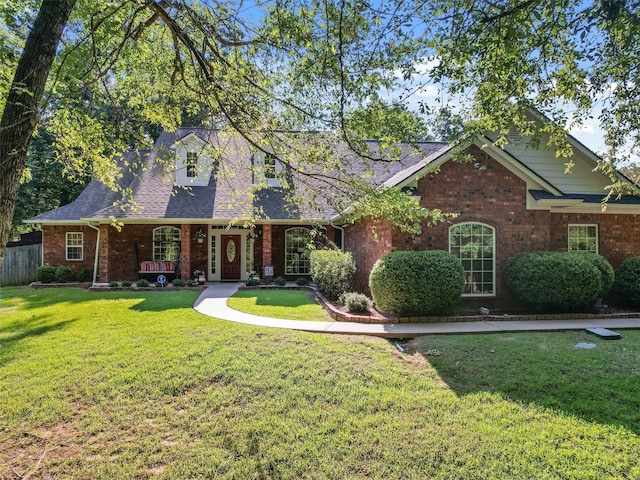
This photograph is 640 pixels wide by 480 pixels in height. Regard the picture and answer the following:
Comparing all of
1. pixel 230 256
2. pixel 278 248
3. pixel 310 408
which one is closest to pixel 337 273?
pixel 278 248

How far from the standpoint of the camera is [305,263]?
16969 mm

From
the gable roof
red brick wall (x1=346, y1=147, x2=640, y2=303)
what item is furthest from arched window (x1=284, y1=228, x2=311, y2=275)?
red brick wall (x1=346, y1=147, x2=640, y2=303)

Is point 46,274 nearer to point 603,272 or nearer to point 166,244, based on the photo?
point 166,244

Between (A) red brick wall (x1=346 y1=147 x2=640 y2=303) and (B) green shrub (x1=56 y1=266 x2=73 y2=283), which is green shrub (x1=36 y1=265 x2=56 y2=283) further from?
(A) red brick wall (x1=346 y1=147 x2=640 y2=303)

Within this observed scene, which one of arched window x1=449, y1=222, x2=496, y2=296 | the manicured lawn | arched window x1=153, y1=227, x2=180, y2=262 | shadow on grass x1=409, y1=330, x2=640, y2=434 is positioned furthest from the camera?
arched window x1=153, y1=227, x2=180, y2=262

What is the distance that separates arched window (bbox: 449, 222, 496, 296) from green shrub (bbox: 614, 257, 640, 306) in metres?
4.16

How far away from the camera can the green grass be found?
9.40 metres

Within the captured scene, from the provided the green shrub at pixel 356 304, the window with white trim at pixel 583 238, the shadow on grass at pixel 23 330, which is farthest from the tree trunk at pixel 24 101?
the window with white trim at pixel 583 238

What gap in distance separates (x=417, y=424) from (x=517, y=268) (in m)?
6.94

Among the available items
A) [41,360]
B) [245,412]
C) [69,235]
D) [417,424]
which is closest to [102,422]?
[245,412]

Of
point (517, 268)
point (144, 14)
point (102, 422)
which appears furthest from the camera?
point (517, 268)

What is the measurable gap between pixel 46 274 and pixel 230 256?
7910 millimetres

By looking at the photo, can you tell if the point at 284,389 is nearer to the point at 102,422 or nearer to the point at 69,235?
the point at 102,422

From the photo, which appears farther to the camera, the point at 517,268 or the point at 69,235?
the point at 69,235
